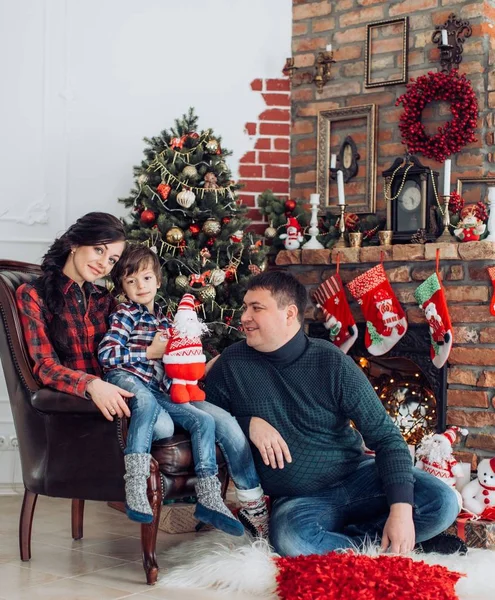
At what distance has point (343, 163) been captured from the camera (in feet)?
15.5

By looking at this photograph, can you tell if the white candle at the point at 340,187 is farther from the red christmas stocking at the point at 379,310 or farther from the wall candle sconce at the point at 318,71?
the wall candle sconce at the point at 318,71

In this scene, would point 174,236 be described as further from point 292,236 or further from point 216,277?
point 292,236

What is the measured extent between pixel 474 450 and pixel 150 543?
1.82m

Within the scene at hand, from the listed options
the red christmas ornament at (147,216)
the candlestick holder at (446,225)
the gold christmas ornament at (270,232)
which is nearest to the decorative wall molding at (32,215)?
the red christmas ornament at (147,216)

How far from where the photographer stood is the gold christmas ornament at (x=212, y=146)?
414cm

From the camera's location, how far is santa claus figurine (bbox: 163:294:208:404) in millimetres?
2969

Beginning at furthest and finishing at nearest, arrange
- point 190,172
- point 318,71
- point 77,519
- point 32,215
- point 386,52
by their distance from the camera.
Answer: point 318,71 < point 386,52 < point 32,215 < point 190,172 < point 77,519

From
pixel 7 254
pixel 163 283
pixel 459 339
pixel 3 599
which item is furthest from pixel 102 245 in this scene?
pixel 459 339

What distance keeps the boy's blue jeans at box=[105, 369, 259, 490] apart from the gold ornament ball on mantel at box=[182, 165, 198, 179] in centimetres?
133

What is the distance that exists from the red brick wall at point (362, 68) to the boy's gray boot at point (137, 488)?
2.32 metres

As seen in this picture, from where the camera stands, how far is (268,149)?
4.86 meters

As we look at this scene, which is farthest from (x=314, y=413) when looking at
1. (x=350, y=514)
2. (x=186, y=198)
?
(x=186, y=198)

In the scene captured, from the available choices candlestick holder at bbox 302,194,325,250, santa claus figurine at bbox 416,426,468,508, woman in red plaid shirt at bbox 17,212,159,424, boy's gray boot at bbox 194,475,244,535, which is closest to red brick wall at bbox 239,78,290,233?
candlestick holder at bbox 302,194,325,250

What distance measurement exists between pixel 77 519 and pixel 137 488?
0.80 meters
